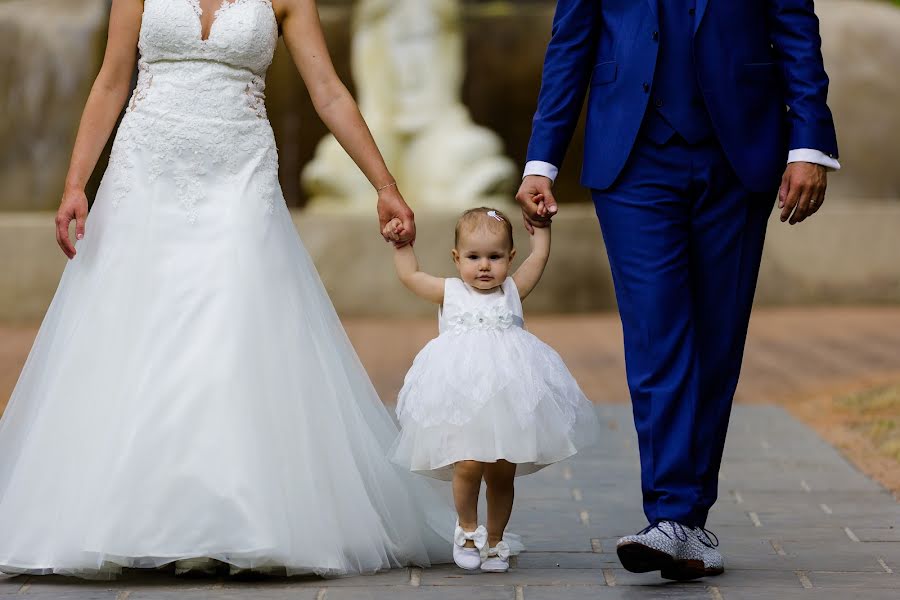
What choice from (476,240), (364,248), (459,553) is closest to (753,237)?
(476,240)

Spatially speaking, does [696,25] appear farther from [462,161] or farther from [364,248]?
[462,161]

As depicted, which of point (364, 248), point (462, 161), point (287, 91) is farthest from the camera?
point (287, 91)

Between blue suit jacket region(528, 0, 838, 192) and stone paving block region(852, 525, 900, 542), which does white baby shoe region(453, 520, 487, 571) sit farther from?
stone paving block region(852, 525, 900, 542)

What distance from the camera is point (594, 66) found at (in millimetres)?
4879

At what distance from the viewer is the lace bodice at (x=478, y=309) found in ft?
15.7

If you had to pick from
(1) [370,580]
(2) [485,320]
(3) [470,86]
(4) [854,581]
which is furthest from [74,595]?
(3) [470,86]

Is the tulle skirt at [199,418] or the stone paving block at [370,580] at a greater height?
the tulle skirt at [199,418]

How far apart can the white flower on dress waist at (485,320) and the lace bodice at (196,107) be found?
0.66 m

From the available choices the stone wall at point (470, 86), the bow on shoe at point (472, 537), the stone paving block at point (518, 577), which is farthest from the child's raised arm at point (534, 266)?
the stone wall at point (470, 86)

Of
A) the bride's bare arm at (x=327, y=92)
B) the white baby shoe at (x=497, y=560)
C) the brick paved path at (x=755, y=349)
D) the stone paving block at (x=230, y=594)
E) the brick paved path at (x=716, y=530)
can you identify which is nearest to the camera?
the stone paving block at (x=230, y=594)

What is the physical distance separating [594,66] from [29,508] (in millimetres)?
1962

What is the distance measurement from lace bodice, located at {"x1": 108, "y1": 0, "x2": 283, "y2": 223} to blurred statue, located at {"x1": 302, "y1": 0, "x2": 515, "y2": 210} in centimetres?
973

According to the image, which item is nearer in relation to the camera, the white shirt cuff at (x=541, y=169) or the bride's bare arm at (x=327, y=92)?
the white shirt cuff at (x=541, y=169)

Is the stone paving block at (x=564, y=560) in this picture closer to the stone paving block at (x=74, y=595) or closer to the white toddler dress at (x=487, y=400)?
the white toddler dress at (x=487, y=400)
